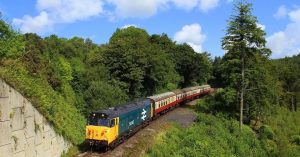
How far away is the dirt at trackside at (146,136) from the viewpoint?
88.7 feet

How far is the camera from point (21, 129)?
21.1m

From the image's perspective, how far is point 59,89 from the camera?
3534cm

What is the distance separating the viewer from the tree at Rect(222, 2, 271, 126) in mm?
43031

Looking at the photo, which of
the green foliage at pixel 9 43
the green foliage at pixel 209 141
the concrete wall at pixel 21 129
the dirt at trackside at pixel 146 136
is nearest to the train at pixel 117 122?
the dirt at trackside at pixel 146 136

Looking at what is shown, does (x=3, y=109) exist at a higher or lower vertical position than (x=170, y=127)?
higher

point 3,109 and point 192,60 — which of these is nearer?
point 3,109

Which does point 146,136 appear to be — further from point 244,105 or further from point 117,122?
point 244,105

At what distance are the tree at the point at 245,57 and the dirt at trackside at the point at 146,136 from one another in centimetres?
691

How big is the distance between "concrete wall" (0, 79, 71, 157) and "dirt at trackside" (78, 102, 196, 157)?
11.4ft

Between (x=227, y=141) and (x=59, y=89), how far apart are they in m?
16.7

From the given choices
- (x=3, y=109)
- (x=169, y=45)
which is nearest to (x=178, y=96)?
(x=169, y=45)

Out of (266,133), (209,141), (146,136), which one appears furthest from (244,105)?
(146,136)

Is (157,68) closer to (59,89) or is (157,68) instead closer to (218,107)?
(218,107)

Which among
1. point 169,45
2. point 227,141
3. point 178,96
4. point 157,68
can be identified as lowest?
point 227,141
